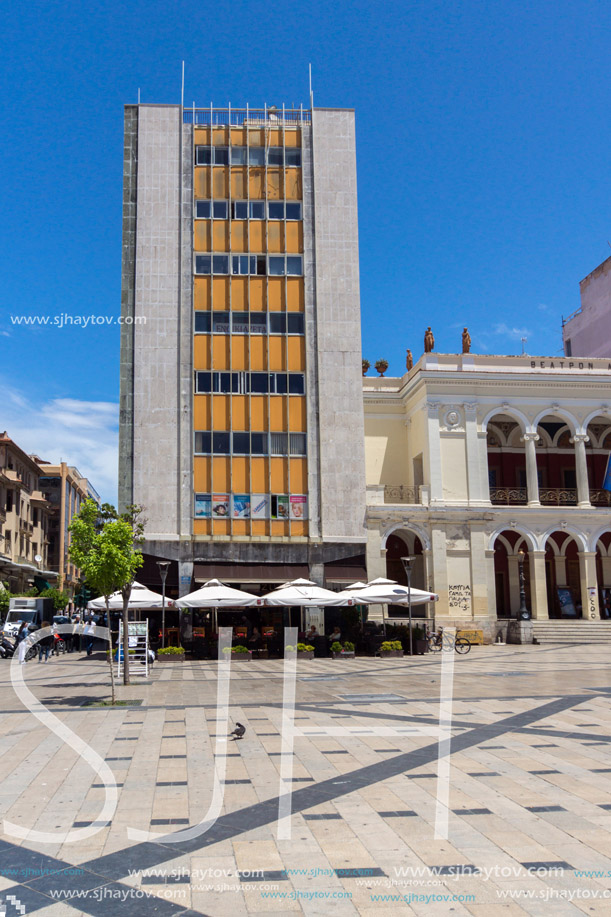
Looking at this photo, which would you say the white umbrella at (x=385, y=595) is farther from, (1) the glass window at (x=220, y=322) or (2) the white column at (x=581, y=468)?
(1) the glass window at (x=220, y=322)

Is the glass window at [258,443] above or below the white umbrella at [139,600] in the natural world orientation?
above

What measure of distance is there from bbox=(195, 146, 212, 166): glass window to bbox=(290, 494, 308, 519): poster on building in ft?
55.0

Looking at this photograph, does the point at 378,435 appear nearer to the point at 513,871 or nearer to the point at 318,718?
the point at 318,718

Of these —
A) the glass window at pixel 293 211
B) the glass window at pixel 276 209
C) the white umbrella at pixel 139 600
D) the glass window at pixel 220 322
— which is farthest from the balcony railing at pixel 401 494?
the white umbrella at pixel 139 600

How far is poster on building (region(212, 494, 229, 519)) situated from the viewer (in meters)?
37.0

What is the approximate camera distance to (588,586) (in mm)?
39812

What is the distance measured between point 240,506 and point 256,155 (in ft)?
56.3

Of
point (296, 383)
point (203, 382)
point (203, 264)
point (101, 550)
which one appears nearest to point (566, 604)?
point (296, 383)

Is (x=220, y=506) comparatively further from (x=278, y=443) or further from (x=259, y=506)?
(x=278, y=443)

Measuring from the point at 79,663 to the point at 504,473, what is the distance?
80.1 ft

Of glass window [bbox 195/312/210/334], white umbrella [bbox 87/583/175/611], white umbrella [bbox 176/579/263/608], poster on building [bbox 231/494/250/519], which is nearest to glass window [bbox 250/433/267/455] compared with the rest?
poster on building [bbox 231/494/250/519]

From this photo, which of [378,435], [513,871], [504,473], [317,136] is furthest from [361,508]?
[513,871]

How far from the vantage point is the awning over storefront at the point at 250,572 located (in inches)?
1393

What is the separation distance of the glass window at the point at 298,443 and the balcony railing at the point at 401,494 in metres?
5.64
